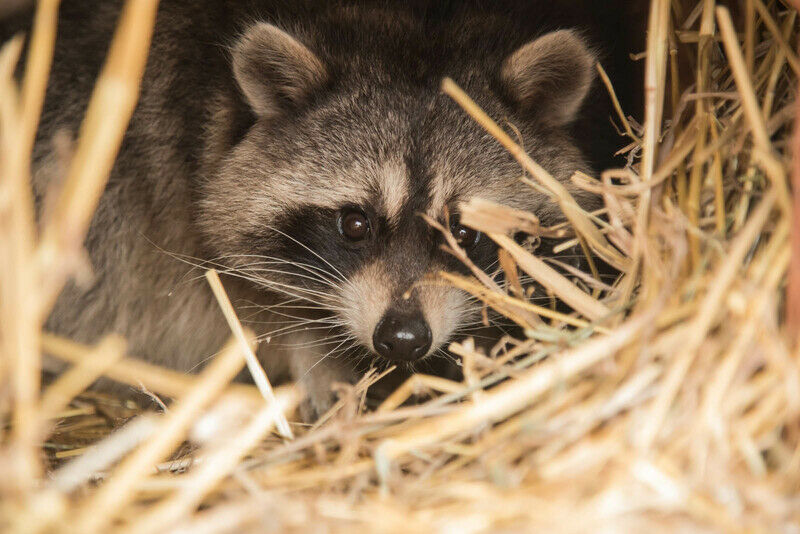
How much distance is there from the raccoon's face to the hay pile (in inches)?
25.7

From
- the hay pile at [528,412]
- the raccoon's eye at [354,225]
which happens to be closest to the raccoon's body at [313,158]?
the raccoon's eye at [354,225]

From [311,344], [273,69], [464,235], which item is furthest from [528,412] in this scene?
[273,69]

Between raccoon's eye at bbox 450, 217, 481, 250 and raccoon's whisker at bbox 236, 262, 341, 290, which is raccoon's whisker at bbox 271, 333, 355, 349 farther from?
raccoon's eye at bbox 450, 217, 481, 250

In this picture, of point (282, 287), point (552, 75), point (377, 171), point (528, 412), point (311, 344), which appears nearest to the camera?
point (528, 412)

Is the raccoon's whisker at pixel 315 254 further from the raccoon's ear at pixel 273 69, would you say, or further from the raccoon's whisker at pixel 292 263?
the raccoon's ear at pixel 273 69

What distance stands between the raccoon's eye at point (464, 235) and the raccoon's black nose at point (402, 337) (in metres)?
0.36

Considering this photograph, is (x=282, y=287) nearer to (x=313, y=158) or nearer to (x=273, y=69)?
(x=313, y=158)

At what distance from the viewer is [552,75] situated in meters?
3.06

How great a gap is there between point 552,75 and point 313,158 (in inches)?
36.4

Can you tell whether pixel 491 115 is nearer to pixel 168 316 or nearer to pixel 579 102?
pixel 579 102

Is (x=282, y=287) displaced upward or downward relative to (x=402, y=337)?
downward

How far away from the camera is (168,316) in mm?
3686

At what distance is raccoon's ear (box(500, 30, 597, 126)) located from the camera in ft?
9.66

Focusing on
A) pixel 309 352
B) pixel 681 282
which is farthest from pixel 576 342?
pixel 309 352
